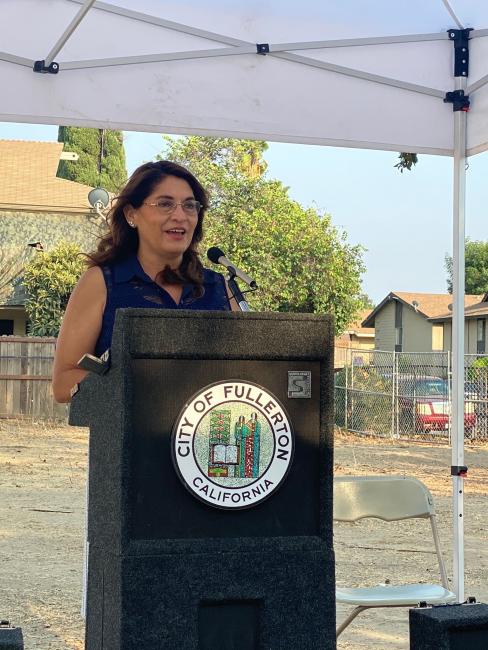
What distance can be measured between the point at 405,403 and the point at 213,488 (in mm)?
17728

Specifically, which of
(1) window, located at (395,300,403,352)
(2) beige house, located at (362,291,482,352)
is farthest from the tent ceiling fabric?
(1) window, located at (395,300,403,352)

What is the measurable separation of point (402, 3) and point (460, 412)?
1902 millimetres

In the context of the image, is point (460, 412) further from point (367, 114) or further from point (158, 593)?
point (158, 593)

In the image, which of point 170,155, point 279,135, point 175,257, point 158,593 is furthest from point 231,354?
point 170,155

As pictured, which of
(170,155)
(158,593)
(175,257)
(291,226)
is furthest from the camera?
(170,155)

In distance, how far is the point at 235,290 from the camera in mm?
2629

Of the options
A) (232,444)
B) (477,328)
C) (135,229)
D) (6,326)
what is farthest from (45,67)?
(477,328)

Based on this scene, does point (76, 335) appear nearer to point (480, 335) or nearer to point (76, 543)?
point (76, 543)

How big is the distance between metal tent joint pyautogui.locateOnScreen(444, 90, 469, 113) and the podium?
281 cm

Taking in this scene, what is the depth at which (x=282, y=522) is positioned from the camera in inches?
Result: 83.0

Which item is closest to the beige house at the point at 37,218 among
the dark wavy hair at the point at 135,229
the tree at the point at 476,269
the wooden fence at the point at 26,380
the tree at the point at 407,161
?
the wooden fence at the point at 26,380

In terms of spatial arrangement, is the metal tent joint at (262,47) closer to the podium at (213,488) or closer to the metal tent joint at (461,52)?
the metal tent joint at (461,52)

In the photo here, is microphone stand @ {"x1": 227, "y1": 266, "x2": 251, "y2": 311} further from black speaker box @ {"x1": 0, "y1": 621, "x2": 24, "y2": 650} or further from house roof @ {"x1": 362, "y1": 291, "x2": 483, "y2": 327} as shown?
house roof @ {"x1": 362, "y1": 291, "x2": 483, "y2": 327}

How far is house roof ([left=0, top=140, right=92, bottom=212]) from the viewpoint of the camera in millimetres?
31109
